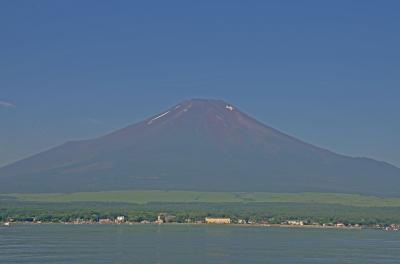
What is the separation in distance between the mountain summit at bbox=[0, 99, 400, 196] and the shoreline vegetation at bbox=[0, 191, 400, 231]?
251 inches

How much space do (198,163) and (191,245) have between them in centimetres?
7105

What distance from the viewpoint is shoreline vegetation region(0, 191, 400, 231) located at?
74.7m

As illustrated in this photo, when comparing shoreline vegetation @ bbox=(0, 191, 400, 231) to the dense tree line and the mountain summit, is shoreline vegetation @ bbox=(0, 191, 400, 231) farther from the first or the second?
the mountain summit

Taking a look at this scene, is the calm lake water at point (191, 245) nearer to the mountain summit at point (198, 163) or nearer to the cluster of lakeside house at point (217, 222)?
the cluster of lakeside house at point (217, 222)

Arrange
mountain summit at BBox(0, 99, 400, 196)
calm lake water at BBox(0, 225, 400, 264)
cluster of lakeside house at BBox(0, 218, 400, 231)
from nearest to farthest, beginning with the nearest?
calm lake water at BBox(0, 225, 400, 264) < cluster of lakeside house at BBox(0, 218, 400, 231) < mountain summit at BBox(0, 99, 400, 196)

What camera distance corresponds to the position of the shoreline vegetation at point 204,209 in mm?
74688

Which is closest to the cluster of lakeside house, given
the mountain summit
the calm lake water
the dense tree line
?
the dense tree line

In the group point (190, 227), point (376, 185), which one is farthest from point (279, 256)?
point (376, 185)

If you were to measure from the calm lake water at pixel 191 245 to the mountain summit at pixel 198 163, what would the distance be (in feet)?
139

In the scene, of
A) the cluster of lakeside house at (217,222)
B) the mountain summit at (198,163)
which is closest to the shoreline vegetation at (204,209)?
the cluster of lakeside house at (217,222)

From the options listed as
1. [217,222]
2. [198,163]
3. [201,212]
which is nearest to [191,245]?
A: [217,222]

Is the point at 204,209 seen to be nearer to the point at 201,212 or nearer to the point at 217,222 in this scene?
the point at 201,212

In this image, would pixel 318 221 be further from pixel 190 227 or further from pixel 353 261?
pixel 353 261

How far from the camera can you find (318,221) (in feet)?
246
